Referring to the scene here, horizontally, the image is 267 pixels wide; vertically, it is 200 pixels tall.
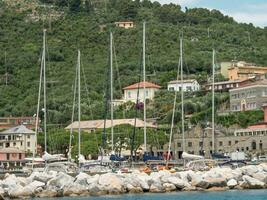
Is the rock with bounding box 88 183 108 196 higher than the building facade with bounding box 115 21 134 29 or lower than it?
lower

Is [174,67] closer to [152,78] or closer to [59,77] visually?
[152,78]

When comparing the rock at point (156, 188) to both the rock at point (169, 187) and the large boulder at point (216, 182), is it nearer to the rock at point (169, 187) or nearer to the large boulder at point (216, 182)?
the rock at point (169, 187)

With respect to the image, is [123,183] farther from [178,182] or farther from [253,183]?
[253,183]

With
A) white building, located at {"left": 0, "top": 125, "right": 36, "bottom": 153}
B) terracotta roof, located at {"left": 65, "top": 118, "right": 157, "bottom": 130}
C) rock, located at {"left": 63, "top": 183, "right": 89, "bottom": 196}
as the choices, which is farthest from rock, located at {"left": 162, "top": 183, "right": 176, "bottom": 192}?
terracotta roof, located at {"left": 65, "top": 118, "right": 157, "bottom": 130}

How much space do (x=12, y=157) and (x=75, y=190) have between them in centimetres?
2836

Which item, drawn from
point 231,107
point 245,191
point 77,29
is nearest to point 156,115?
point 231,107

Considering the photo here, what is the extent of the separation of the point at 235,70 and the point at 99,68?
17053 millimetres

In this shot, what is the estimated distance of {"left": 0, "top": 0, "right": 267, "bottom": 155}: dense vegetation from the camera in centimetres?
9188

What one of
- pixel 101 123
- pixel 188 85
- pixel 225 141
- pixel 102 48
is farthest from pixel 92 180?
pixel 102 48

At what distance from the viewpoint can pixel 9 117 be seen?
89.9 m

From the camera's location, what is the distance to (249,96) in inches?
3541

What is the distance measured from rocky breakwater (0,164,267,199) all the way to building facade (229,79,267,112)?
1792 inches

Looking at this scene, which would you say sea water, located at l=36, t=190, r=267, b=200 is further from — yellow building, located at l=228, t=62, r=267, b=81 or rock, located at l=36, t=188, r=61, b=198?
yellow building, located at l=228, t=62, r=267, b=81

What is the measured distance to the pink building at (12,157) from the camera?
64.9 meters
